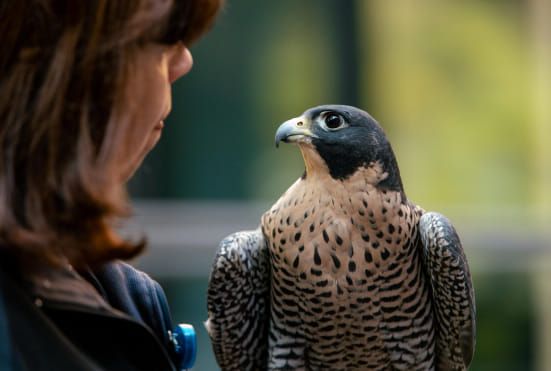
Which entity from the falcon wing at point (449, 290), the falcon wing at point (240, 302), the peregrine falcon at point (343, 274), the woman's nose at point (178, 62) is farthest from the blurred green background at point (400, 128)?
the woman's nose at point (178, 62)

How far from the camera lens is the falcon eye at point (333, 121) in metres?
2.91

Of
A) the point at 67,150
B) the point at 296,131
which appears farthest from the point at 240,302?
the point at 67,150

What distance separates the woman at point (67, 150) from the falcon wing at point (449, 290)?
1373 mm

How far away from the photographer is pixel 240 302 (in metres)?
3.12

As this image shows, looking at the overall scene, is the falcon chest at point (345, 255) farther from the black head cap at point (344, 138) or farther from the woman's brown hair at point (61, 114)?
the woman's brown hair at point (61, 114)

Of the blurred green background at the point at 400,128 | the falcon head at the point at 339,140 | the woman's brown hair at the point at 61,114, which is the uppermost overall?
the woman's brown hair at the point at 61,114

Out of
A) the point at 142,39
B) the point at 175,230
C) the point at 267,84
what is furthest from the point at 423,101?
the point at 142,39

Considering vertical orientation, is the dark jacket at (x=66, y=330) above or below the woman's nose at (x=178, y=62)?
below

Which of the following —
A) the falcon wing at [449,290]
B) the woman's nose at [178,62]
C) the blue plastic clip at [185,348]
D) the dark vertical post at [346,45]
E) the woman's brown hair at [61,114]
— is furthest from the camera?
the dark vertical post at [346,45]

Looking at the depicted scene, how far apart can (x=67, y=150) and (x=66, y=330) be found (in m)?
0.30

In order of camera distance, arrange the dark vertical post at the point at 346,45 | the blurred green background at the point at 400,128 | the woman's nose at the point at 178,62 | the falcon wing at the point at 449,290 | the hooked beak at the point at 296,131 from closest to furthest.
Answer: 1. the woman's nose at the point at 178,62
2. the hooked beak at the point at 296,131
3. the falcon wing at the point at 449,290
4. the blurred green background at the point at 400,128
5. the dark vertical post at the point at 346,45

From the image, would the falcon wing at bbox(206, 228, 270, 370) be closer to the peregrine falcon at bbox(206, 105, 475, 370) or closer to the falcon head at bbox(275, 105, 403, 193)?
the peregrine falcon at bbox(206, 105, 475, 370)

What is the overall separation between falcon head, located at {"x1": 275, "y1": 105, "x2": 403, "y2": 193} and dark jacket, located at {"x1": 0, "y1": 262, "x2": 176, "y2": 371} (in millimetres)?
1025

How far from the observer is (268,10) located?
6.80 meters
